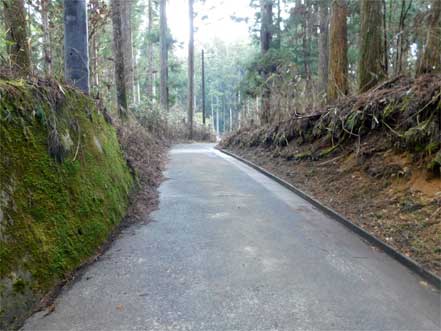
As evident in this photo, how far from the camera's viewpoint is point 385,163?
6316 millimetres

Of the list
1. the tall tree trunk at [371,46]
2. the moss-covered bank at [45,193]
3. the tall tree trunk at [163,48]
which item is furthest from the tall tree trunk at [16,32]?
the tall tree trunk at [163,48]

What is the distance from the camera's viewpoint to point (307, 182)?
7949mm

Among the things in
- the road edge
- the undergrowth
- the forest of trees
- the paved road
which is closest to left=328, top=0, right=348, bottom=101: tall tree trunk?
the forest of trees

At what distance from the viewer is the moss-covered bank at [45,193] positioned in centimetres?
306

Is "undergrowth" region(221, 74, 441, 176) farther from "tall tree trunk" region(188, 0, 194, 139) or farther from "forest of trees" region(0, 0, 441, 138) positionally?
"tall tree trunk" region(188, 0, 194, 139)

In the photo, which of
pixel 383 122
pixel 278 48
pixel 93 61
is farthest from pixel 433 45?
pixel 278 48

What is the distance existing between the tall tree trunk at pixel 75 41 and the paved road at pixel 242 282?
2.81 metres

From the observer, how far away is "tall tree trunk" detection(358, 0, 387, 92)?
27.5 feet

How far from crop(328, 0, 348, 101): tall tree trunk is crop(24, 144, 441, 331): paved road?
4956mm

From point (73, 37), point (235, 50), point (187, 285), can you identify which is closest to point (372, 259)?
point (187, 285)

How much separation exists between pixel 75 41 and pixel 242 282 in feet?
15.5

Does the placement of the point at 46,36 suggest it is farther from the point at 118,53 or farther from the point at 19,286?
the point at 19,286

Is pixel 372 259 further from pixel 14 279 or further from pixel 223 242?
pixel 14 279

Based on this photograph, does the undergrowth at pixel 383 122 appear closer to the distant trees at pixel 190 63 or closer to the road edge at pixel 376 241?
the road edge at pixel 376 241
